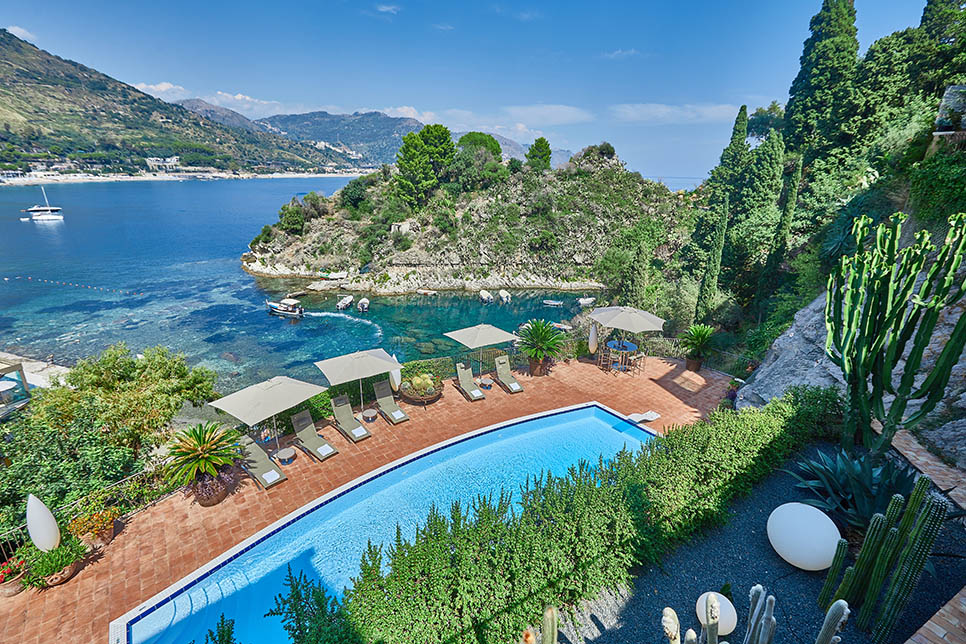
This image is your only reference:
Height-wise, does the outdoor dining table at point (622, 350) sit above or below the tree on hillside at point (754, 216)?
below

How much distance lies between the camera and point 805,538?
573 cm

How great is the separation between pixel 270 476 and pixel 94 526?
266 centimetres

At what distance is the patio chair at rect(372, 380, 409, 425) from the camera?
10.7 m

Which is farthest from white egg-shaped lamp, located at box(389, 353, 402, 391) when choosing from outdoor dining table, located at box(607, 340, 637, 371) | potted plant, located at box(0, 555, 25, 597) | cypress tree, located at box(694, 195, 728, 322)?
cypress tree, located at box(694, 195, 728, 322)

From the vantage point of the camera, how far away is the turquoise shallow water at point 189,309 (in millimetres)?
26672

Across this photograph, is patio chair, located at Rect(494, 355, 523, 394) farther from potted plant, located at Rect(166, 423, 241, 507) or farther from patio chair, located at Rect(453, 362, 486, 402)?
potted plant, located at Rect(166, 423, 241, 507)

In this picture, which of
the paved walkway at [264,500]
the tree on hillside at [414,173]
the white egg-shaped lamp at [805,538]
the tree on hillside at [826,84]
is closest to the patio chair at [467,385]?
the paved walkway at [264,500]

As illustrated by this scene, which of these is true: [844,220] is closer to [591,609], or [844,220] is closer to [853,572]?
[853,572]

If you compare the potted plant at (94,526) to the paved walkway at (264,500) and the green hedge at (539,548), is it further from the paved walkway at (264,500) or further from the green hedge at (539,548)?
the green hedge at (539,548)

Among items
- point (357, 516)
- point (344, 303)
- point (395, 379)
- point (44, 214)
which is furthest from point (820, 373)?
point (44, 214)

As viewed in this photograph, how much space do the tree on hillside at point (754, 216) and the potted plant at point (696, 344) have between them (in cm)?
805

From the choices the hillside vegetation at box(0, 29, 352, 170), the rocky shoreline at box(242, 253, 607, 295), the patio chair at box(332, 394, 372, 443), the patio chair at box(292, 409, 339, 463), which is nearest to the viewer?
the patio chair at box(292, 409, 339, 463)

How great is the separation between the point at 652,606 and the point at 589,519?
1.39 metres

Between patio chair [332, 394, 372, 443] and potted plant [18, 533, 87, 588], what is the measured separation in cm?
477
